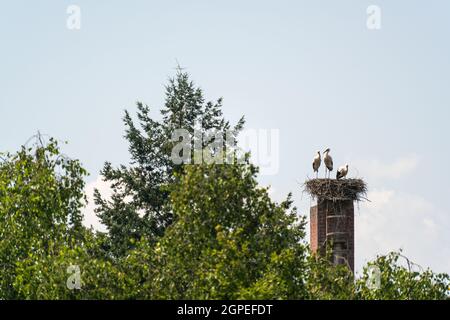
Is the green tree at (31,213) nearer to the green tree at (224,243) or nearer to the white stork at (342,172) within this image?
the green tree at (224,243)

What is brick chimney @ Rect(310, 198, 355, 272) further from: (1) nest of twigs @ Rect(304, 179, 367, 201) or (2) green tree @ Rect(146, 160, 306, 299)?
(2) green tree @ Rect(146, 160, 306, 299)

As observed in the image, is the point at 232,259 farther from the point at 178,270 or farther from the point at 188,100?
the point at 188,100

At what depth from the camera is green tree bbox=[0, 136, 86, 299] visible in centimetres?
2822

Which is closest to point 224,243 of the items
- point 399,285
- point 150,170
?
point 399,285

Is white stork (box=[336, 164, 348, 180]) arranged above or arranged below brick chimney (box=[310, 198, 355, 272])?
above

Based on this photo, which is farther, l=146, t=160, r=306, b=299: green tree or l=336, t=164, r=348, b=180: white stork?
l=336, t=164, r=348, b=180: white stork

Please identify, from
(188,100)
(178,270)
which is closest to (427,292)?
(178,270)

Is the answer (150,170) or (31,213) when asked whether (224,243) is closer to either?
(31,213)

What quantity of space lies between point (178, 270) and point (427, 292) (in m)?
7.25

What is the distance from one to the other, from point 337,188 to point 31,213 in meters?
14.4

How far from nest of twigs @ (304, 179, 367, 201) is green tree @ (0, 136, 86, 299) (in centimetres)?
1272

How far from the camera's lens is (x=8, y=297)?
27.8 m

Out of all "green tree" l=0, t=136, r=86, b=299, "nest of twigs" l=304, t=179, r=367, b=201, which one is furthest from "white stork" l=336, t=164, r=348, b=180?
"green tree" l=0, t=136, r=86, b=299

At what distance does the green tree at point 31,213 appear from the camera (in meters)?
28.2
